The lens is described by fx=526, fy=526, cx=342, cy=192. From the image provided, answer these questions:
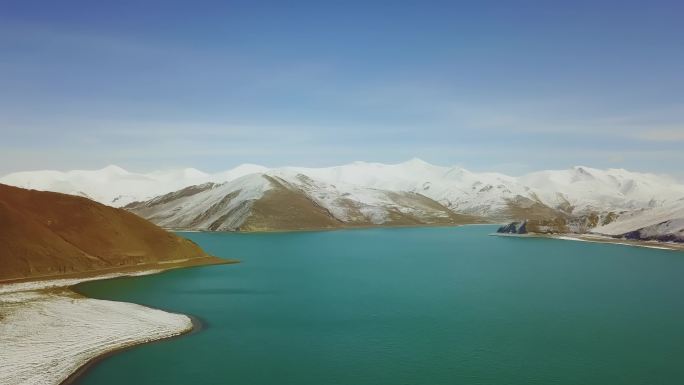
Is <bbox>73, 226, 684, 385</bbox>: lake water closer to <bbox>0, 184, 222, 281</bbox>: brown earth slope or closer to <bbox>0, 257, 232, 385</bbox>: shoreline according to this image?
<bbox>0, 257, 232, 385</bbox>: shoreline

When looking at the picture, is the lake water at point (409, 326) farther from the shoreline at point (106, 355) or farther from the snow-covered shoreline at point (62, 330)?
the snow-covered shoreline at point (62, 330)

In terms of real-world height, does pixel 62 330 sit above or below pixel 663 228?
below

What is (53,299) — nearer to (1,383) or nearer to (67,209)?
(1,383)

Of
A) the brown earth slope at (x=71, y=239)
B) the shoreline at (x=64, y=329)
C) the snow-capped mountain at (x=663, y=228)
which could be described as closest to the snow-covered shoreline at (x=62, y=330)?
the shoreline at (x=64, y=329)

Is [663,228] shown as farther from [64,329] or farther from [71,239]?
[64,329]

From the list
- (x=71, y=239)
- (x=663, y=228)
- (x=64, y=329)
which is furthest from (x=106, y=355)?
(x=663, y=228)

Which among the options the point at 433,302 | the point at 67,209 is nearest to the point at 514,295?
the point at 433,302
